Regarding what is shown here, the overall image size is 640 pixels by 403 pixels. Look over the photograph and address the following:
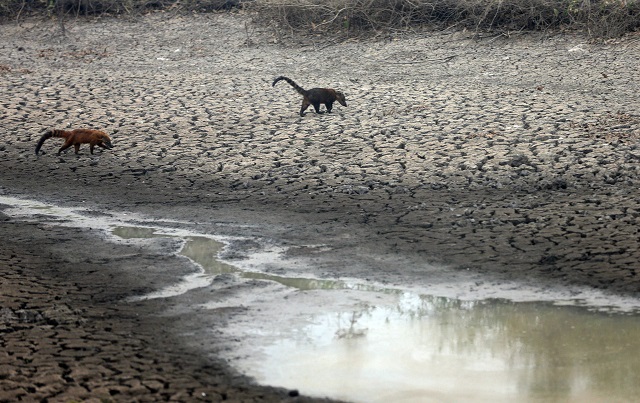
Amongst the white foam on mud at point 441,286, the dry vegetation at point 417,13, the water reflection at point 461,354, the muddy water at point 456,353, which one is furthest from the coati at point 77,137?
the dry vegetation at point 417,13

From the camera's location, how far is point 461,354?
217 inches

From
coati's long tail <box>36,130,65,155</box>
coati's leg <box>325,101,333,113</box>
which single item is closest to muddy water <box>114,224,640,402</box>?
coati's long tail <box>36,130,65,155</box>

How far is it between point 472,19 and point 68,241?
10.0 meters

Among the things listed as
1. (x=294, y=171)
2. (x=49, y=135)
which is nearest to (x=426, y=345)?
(x=294, y=171)

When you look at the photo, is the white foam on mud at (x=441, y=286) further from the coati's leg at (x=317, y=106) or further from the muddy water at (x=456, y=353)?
the coati's leg at (x=317, y=106)

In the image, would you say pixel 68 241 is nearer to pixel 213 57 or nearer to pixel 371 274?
pixel 371 274

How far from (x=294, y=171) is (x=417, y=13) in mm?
7905

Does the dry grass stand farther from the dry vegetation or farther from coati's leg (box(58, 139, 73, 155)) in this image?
coati's leg (box(58, 139, 73, 155))

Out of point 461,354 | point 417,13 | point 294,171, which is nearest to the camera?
point 461,354

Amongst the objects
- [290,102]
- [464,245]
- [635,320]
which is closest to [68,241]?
[464,245]

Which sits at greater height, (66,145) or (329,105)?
(329,105)

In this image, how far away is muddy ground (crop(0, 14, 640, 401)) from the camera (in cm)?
584

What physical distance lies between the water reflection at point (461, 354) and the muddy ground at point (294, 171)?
47 centimetres

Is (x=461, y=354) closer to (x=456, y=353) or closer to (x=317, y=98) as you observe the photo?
(x=456, y=353)
